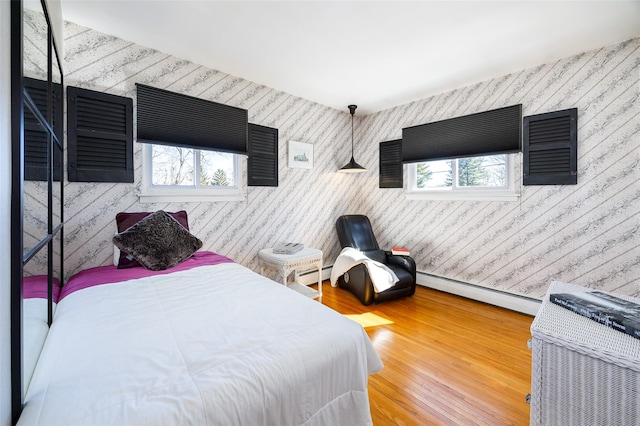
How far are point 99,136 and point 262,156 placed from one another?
1617 millimetres

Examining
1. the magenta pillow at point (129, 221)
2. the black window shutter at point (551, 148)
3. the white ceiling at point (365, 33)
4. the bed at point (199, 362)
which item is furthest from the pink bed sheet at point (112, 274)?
the black window shutter at point (551, 148)

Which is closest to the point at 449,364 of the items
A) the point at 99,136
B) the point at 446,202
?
the point at 446,202

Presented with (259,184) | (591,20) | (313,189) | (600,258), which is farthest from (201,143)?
(600,258)

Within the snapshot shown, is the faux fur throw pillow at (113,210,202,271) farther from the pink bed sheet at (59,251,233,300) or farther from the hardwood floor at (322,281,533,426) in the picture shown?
the hardwood floor at (322,281,533,426)

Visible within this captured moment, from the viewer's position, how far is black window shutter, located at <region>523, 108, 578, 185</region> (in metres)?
2.66

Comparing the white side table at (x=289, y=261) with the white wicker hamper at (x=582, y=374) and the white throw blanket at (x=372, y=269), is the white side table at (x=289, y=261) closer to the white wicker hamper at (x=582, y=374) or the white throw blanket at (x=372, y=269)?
the white throw blanket at (x=372, y=269)

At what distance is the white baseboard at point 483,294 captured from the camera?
9.57 ft

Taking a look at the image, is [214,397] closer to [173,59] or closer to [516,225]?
[173,59]

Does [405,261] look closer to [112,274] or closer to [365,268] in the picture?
[365,268]

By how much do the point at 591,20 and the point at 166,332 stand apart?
12.0 ft

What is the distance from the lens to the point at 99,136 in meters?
2.29

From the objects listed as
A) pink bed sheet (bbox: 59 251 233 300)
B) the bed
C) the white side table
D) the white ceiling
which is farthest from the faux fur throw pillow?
the white ceiling

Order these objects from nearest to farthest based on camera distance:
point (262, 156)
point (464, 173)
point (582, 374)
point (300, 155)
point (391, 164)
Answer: point (582, 374), point (262, 156), point (464, 173), point (300, 155), point (391, 164)

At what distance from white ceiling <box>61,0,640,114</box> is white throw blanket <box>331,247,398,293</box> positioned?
A: 2.19 m
